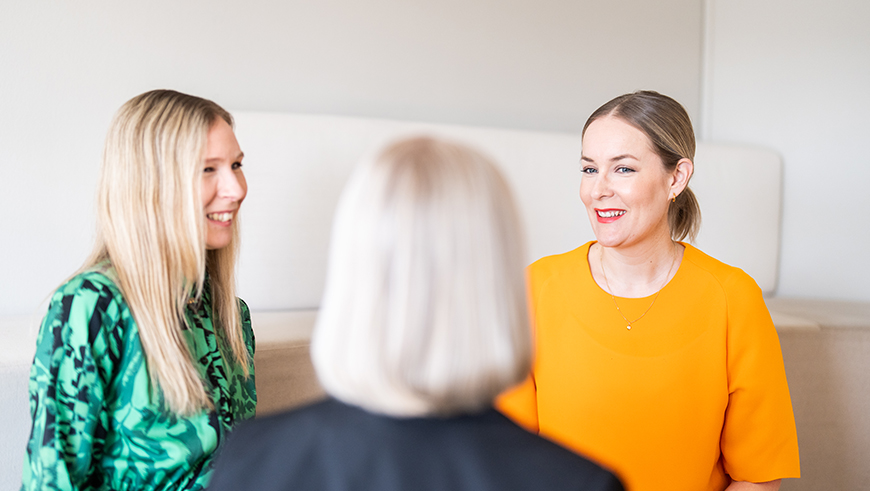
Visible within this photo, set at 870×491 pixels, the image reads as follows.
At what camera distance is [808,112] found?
2.87m

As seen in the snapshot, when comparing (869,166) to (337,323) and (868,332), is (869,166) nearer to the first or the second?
(868,332)

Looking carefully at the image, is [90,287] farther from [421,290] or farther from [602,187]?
[602,187]

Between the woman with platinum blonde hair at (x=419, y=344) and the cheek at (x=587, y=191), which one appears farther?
the cheek at (x=587, y=191)

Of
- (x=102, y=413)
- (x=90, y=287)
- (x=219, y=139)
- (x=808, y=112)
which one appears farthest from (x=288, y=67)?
(x=808, y=112)

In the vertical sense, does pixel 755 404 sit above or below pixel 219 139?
below

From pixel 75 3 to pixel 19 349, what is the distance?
104 centimetres

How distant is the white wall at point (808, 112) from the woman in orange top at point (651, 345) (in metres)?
1.64

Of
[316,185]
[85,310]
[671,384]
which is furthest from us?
[316,185]

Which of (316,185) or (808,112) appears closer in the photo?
(316,185)

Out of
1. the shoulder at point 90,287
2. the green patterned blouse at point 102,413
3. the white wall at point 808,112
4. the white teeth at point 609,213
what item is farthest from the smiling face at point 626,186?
the white wall at point 808,112

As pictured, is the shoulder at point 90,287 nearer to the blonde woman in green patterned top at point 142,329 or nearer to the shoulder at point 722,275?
the blonde woman in green patterned top at point 142,329

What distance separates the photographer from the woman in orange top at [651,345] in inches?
53.8

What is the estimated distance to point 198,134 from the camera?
3.82 feet

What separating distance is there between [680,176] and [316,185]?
1137 mm
